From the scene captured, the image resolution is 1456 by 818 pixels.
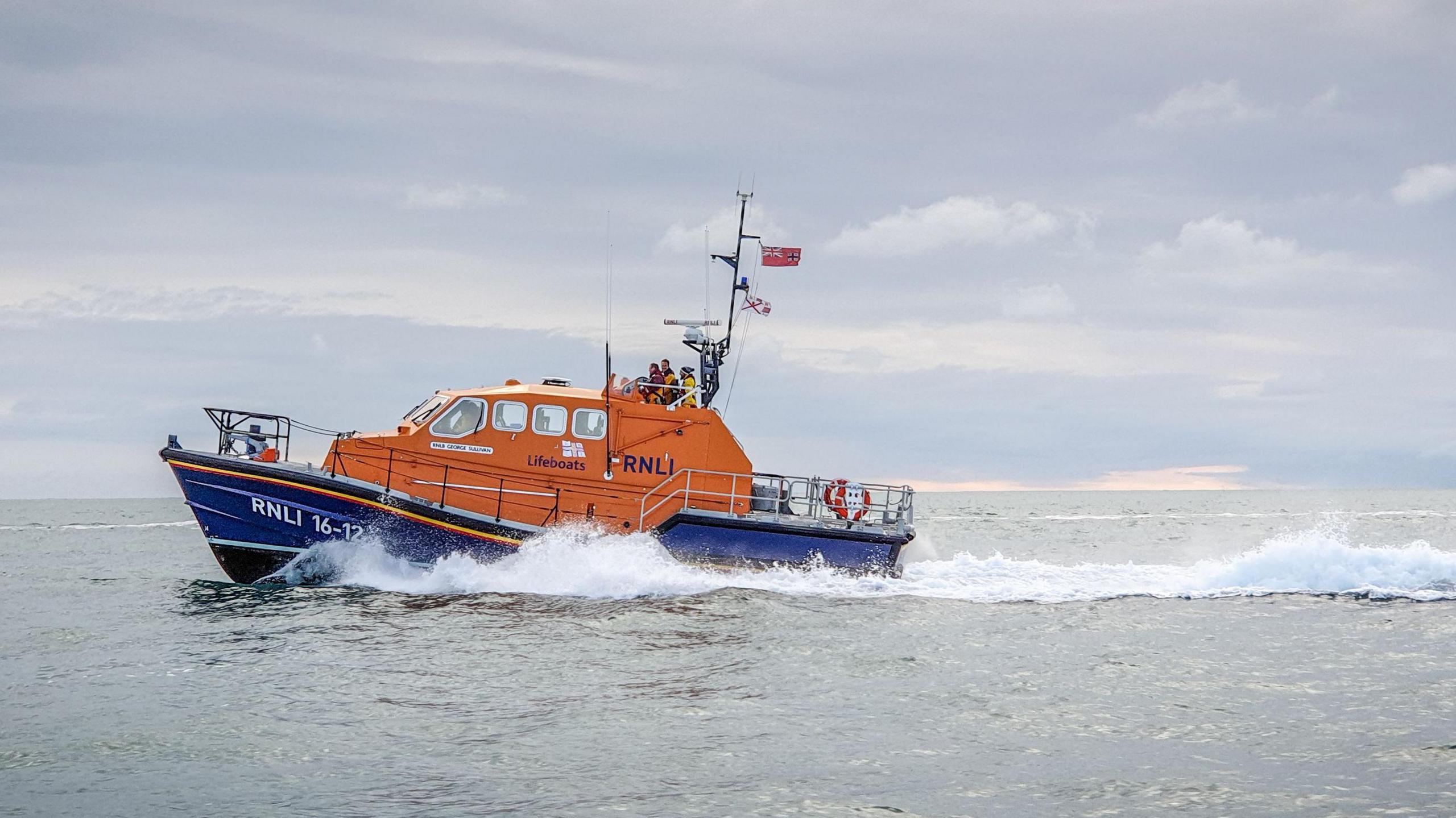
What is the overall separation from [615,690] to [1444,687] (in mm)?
7305

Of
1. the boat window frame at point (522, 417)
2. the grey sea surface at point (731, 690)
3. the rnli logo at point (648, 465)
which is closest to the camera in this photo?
the grey sea surface at point (731, 690)

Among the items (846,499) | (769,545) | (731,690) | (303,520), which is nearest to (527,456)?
(303,520)

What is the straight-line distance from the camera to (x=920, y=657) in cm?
992

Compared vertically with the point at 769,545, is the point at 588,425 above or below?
above

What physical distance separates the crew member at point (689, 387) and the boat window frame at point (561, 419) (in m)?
1.66

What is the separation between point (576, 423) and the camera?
13.4 metres

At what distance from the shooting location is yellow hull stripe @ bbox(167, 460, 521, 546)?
41.0 ft

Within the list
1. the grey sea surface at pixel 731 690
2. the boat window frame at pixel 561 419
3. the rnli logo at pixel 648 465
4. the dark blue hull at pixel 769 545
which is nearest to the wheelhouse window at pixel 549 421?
the boat window frame at pixel 561 419

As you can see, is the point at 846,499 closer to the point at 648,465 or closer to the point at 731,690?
the point at 648,465

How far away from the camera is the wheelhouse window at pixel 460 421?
13.2 m

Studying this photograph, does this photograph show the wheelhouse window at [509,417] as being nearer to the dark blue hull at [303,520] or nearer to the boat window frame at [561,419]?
the boat window frame at [561,419]

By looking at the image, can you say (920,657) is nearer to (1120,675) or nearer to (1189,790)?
(1120,675)

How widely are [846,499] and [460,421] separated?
207 inches

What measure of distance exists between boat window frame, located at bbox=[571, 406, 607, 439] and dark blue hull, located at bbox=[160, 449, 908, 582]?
1349mm
